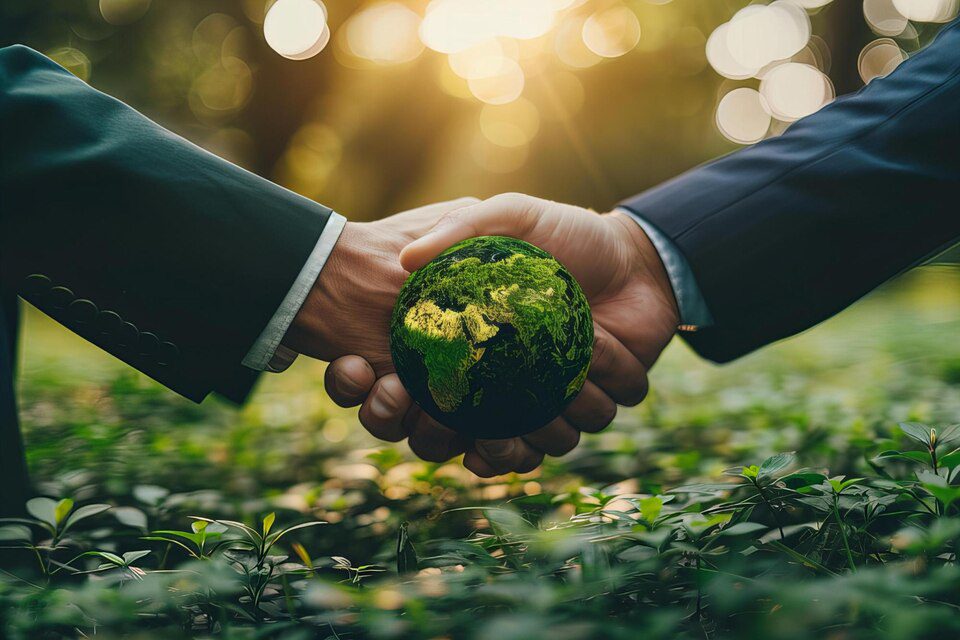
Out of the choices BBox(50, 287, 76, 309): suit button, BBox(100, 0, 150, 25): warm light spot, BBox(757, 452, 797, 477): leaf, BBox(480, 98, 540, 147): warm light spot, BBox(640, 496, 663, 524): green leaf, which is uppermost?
BBox(100, 0, 150, 25): warm light spot

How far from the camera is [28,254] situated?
2326 millimetres

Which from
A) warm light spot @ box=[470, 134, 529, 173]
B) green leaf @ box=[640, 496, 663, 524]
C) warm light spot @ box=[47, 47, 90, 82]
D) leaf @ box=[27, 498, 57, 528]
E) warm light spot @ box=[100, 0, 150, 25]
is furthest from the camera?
warm light spot @ box=[470, 134, 529, 173]

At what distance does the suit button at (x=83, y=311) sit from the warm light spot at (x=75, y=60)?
1529cm

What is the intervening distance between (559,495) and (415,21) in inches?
651

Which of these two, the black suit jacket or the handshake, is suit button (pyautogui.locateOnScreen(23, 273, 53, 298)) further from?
the handshake

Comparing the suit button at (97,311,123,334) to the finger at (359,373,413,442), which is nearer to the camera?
the suit button at (97,311,123,334)

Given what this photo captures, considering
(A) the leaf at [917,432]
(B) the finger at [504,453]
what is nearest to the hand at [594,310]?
(B) the finger at [504,453]

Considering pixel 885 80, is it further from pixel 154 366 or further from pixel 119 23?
pixel 119 23

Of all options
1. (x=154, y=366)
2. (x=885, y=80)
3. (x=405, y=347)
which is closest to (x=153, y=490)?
(x=154, y=366)

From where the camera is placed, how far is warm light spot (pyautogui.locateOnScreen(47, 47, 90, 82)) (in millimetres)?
15031

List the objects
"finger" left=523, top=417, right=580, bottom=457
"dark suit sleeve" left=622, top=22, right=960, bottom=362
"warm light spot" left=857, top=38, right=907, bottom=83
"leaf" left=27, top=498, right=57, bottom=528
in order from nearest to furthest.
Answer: "leaf" left=27, top=498, right=57, bottom=528 → "dark suit sleeve" left=622, top=22, right=960, bottom=362 → "finger" left=523, top=417, right=580, bottom=457 → "warm light spot" left=857, top=38, right=907, bottom=83

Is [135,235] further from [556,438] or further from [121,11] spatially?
[121,11]

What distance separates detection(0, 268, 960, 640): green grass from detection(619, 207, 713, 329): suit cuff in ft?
1.78

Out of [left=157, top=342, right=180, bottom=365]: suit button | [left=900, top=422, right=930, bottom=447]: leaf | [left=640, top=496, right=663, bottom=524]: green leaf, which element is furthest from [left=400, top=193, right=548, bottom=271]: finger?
[left=900, top=422, right=930, bottom=447]: leaf
